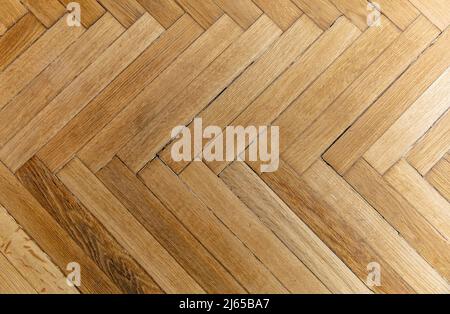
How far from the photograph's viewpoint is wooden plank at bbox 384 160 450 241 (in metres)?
1.53

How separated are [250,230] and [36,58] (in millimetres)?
889

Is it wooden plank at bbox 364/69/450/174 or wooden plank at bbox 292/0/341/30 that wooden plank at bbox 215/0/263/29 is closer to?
wooden plank at bbox 292/0/341/30

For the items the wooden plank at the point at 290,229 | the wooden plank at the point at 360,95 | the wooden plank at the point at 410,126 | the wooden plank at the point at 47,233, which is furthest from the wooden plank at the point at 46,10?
the wooden plank at the point at 410,126

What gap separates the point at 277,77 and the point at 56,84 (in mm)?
716

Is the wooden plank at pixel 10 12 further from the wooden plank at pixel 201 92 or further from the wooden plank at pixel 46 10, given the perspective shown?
the wooden plank at pixel 201 92

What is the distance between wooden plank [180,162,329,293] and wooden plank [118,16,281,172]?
0.47 feet

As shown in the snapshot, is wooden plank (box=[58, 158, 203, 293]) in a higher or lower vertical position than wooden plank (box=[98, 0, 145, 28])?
lower

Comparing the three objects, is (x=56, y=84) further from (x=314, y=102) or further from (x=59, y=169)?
(x=314, y=102)

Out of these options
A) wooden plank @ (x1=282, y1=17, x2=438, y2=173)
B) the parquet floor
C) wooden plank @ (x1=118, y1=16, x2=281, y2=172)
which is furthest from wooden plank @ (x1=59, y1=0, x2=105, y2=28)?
wooden plank @ (x1=282, y1=17, x2=438, y2=173)

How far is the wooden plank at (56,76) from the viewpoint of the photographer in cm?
156

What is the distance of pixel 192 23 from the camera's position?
1.60 m

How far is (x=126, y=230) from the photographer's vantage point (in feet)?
4.94

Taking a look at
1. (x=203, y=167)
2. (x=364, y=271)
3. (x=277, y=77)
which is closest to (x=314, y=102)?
(x=277, y=77)
